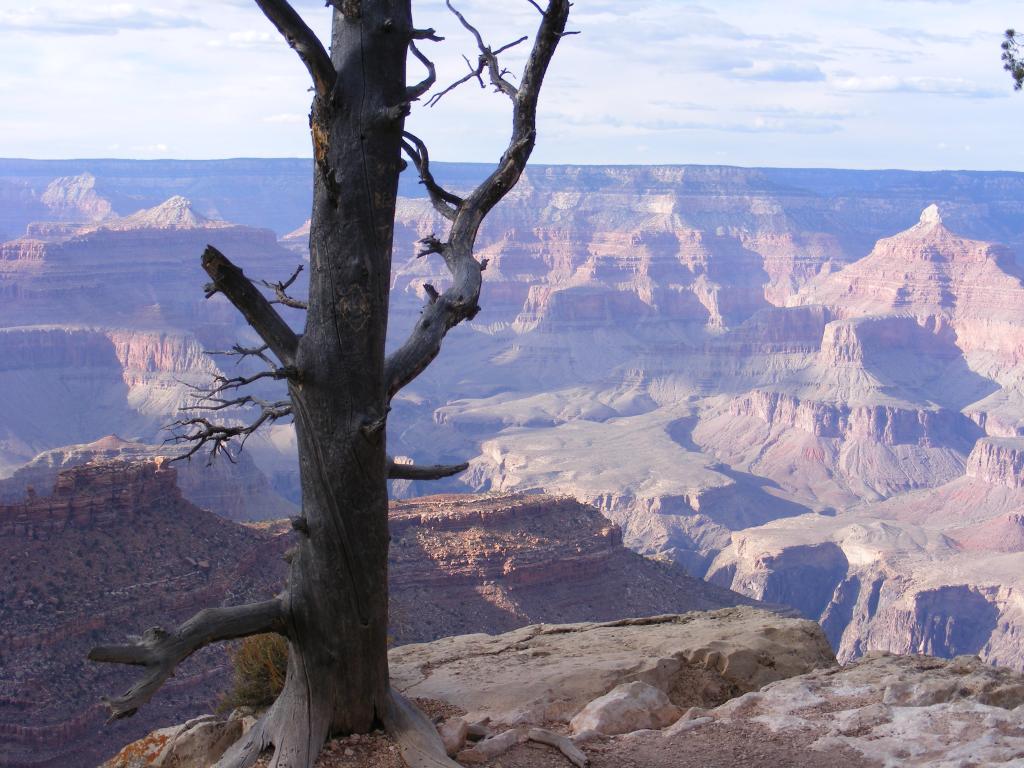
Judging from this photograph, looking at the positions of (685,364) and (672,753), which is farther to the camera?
(685,364)

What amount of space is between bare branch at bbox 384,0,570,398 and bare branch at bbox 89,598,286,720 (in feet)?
5.43

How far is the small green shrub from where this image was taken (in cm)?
1095

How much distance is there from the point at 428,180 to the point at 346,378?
5.39ft

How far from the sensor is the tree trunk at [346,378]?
7.58 metres

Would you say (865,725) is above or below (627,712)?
above

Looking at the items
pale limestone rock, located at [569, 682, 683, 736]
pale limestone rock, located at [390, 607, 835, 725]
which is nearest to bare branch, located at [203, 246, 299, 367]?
pale limestone rock, located at [390, 607, 835, 725]

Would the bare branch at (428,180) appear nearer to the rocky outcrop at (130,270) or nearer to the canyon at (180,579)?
the canyon at (180,579)

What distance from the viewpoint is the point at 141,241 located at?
4567 inches

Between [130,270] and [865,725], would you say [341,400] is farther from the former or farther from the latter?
[130,270]

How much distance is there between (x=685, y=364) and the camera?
138m

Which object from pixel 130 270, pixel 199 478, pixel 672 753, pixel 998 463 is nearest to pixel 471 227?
pixel 672 753

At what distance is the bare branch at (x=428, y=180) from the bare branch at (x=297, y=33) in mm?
726

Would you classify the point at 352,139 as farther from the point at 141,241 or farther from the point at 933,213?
the point at 933,213

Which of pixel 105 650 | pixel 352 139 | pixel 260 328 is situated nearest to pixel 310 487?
pixel 260 328
